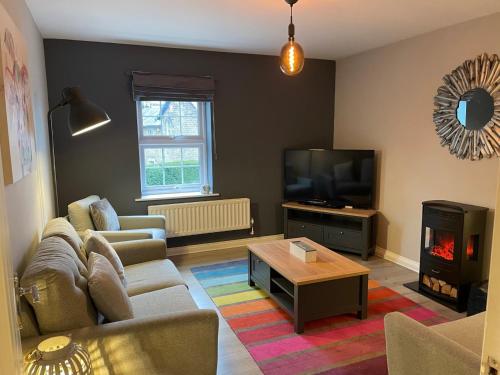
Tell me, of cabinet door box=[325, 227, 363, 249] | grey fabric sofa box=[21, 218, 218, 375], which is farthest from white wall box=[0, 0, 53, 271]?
cabinet door box=[325, 227, 363, 249]

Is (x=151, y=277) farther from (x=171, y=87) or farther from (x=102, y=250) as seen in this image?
(x=171, y=87)

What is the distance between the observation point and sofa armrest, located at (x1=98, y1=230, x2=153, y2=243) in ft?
10.2

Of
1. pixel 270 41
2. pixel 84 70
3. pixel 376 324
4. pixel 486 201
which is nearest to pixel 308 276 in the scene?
pixel 376 324

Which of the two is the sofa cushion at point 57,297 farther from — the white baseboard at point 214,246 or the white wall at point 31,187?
the white baseboard at point 214,246

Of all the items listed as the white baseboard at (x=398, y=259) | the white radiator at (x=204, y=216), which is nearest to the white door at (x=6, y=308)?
the white radiator at (x=204, y=216)

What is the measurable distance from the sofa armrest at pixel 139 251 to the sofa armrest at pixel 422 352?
1938 millimetres

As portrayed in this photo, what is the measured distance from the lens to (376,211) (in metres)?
4.25

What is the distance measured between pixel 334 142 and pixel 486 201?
223 centimetres

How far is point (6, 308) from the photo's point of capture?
0.76 metres

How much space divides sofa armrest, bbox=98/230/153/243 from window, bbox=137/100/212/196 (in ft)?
3.59

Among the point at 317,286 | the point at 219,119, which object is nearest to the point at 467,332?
the point at 317,286

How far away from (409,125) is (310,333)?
7.89 feet

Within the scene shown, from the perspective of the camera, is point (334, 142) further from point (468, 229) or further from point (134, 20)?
point (134, 20)

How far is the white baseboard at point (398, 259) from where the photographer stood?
150 inches
